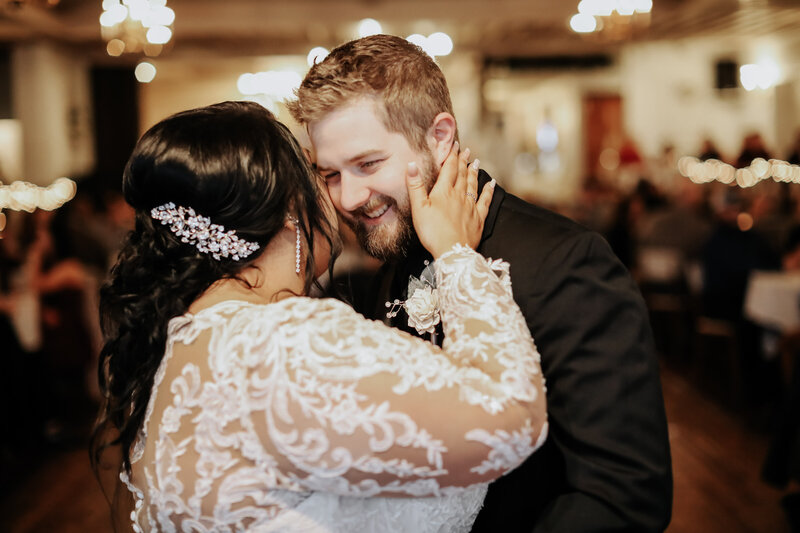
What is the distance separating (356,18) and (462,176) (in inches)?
359

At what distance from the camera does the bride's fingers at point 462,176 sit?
1.63 meters

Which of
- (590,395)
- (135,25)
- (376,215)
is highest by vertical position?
(135,25)

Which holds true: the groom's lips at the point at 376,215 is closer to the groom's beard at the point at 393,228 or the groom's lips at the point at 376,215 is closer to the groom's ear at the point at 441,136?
the groom's beard at the point at 393,228

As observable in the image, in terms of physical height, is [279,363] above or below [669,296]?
above

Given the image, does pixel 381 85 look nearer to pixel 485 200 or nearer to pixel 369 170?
pixel 369 170

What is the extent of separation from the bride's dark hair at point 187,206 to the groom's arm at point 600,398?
508mm

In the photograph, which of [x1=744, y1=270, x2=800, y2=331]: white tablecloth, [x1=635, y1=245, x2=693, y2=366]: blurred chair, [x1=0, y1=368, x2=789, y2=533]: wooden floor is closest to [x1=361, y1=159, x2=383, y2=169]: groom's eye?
[x1=0, y1=368, x2=789, y2=533]: wooden floor

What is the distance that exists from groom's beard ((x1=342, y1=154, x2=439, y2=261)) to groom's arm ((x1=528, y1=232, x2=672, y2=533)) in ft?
1.31

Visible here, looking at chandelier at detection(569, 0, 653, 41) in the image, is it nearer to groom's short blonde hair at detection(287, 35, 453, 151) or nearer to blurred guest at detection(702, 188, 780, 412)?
blurred guest at detection(702, 188, 780, 412)

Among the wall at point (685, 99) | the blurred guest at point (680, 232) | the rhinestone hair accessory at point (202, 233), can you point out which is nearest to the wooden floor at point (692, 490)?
the blurred guest at point (680, 232)

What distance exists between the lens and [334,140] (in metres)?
1.71

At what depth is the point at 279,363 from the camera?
1275mm

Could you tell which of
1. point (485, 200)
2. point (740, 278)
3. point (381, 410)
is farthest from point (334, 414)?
point (740, 278)

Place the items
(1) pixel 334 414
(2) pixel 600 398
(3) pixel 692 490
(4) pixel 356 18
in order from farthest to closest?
1. (4) pixel 356 18
2. (3) pixel 692 490
3. (2) pixel 600 398
4. (1) pixel 334 414
